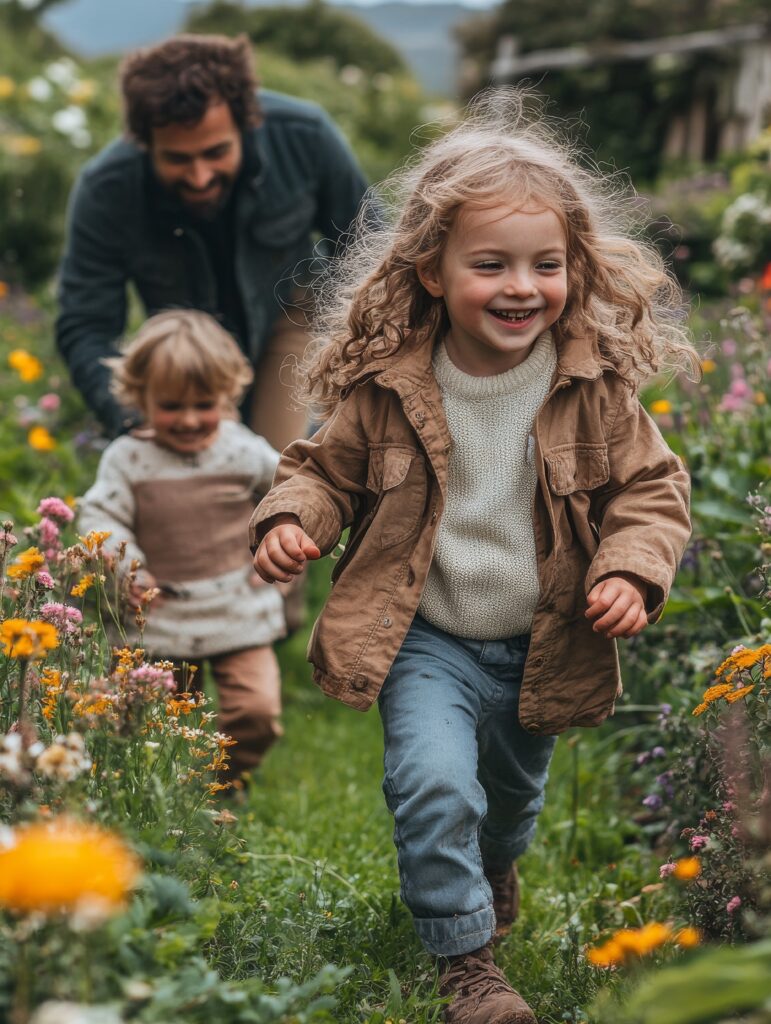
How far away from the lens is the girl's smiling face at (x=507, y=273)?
105 inches

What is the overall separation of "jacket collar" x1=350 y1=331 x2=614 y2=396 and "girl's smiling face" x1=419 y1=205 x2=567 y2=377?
9cm

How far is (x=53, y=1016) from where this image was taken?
52.1 inches

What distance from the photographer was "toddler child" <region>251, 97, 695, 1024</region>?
259cm

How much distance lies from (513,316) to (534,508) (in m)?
0.41

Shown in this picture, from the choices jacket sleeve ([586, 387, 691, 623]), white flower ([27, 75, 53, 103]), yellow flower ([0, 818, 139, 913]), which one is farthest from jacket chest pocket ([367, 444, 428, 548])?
white flower ([27, 75, 53, 103])

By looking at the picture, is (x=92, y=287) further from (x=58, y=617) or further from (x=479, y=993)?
(x=479, y=993)

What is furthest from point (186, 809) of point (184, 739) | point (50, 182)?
point (50, 182)

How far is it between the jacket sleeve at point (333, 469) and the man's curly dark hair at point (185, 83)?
199 cm

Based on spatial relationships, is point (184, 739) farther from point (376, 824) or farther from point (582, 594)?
point (376, 824)

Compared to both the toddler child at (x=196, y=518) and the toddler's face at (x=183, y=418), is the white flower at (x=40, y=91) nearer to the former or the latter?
the toddler child at (x=196, y=518)

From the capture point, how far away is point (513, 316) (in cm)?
271

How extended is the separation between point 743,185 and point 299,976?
881 centimetres

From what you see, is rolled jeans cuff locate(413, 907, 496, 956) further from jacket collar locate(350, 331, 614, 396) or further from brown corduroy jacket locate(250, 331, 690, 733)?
jacket collar locate(350, 331, 614, 396)

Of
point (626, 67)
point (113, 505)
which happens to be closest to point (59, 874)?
point (113, 505)
